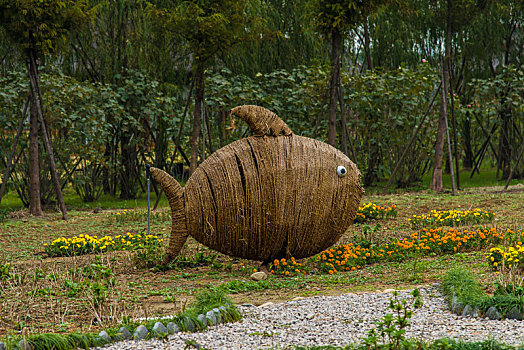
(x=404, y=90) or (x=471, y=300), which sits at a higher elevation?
(x=404, y=90)

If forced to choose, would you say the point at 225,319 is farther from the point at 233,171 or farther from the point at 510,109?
the point at 510,109

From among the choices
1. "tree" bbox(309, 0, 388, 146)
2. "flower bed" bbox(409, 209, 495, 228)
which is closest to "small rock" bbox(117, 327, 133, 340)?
"flower bed" bbox(409, 209, 495, 228)

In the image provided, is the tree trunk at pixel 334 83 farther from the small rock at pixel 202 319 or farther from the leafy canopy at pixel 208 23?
the small rock at pixel 202 319

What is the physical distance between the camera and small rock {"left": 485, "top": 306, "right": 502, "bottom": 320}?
420cm

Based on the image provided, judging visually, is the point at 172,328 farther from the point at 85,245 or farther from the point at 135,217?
the point at 135,217

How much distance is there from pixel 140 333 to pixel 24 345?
739mm

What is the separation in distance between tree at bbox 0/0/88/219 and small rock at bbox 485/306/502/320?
8341 mm

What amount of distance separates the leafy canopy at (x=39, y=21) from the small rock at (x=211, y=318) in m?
7.86

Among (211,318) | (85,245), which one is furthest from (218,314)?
(85,245)

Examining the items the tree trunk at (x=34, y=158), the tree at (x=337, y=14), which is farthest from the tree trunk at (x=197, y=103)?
the tree trunk at (x=34, y=158)

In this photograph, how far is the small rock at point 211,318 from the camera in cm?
420

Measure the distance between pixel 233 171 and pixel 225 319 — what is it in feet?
6.94

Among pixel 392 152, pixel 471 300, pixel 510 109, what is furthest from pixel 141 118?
pixel 471 300

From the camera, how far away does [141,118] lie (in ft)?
45.5
